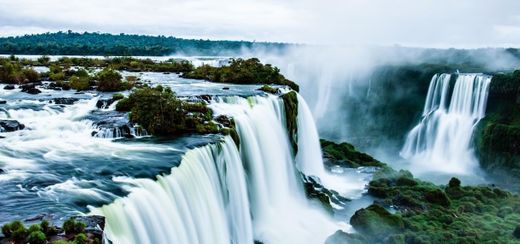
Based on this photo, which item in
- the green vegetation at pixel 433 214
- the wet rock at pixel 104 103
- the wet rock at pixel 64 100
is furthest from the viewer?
the wet rock at pixel 104 103

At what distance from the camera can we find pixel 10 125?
21547 mm

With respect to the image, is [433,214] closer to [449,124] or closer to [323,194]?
[323,194]

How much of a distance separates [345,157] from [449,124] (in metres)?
17.0

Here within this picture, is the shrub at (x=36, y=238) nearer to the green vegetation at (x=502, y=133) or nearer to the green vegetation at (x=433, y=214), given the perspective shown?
the green vegetation at (x=433, y=214)

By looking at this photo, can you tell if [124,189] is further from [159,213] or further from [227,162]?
[227,162]

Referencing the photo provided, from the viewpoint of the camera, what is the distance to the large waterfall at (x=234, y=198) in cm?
1405

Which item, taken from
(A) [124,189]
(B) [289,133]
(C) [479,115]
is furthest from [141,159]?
(C) [479,115]

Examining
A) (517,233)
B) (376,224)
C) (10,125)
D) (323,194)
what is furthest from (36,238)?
(517,233)

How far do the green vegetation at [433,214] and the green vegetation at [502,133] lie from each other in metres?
12.2

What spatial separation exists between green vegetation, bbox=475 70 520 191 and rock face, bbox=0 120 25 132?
38.7 metres

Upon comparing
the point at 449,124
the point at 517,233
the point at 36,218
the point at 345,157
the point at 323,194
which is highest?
the point at 36,218

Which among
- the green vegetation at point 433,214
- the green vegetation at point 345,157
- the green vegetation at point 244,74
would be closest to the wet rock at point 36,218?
the green vegetation at point 433,214

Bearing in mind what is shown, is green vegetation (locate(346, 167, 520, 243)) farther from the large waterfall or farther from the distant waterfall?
the distant waterfall

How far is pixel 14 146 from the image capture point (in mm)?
18797
